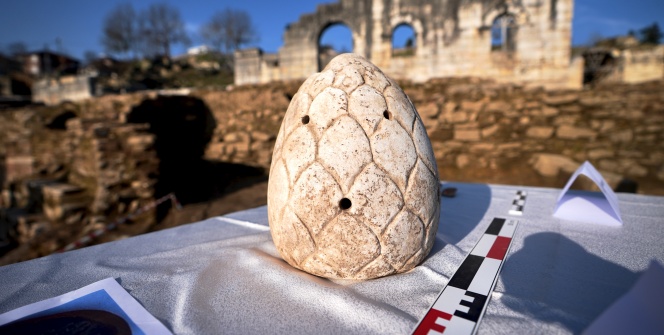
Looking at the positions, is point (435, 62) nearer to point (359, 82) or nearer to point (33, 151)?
point (359, 82)

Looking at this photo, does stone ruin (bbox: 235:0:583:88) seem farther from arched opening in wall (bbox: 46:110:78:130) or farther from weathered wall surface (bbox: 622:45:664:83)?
arched opening in wall (bbox: 46:110:78:130)

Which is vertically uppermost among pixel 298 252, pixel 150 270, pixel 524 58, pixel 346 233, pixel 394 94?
pixel 524 58

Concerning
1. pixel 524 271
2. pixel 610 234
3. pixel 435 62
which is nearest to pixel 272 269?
pixel 524 271

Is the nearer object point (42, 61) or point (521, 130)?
point (521, 130)

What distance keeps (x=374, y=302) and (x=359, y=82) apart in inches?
38.3

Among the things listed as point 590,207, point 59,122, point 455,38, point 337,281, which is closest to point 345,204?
point 337,281

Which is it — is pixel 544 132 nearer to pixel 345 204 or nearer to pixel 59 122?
pixel 345 204

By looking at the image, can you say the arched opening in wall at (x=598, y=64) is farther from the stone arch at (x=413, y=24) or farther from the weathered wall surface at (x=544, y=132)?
the stone arch at (x=413, y=24)

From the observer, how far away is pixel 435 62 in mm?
7973

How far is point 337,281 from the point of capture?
54.7 inches

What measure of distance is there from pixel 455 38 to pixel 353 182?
7.90m

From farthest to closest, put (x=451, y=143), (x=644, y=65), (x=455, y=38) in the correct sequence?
(x=644, y=65) < (x=455, y=38) < (x=451, y=143)

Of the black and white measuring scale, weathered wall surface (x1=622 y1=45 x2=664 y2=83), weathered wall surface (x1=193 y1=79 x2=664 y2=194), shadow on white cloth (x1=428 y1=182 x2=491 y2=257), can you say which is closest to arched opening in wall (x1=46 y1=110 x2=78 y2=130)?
weathered wall surface (x1=193 y1=79 x2=664 y2=194)

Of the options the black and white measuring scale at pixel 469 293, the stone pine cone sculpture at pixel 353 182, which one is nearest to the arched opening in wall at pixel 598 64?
the black and white measuring scale at pixel 469 293
